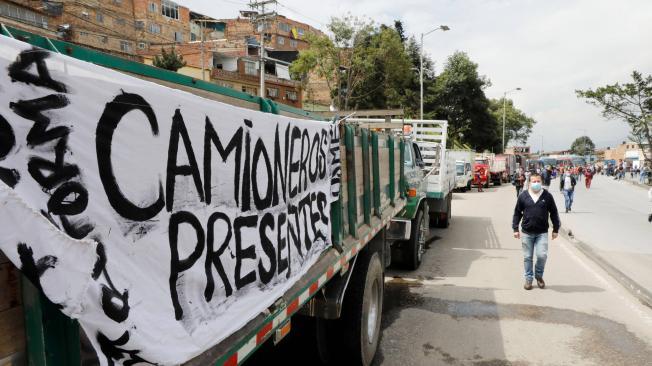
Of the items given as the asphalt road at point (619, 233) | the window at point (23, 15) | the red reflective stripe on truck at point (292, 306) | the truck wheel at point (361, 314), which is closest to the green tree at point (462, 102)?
the asphalt road at point (619, 233)

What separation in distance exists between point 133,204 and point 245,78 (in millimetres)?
46019

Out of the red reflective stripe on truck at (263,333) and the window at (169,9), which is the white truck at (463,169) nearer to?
the red reflective stripe on truck at (263,333)

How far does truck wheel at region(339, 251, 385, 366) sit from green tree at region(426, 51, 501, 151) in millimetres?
Result: 41485

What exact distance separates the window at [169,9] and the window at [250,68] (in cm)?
2151

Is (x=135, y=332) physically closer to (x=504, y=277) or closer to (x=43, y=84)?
(x=43, y=84)

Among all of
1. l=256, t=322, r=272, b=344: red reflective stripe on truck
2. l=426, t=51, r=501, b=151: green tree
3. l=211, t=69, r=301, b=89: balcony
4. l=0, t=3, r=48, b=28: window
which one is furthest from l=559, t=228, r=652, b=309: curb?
l=0, t=3, r=48, b=28: window

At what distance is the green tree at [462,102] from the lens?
45219 millimetres

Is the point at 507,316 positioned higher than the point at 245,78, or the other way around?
the point at 245,78

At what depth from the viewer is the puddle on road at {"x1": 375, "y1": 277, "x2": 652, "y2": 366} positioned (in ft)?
15.4

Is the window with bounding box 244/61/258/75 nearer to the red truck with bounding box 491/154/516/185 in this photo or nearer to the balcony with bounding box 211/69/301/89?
the balcony with bounding box 211/69/301/89

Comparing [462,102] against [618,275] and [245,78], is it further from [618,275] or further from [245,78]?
[618,275]

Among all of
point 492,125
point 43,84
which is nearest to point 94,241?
point 43,84

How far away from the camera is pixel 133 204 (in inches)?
58.3

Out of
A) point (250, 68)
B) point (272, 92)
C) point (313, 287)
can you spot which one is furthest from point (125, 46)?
point (313, 287)
